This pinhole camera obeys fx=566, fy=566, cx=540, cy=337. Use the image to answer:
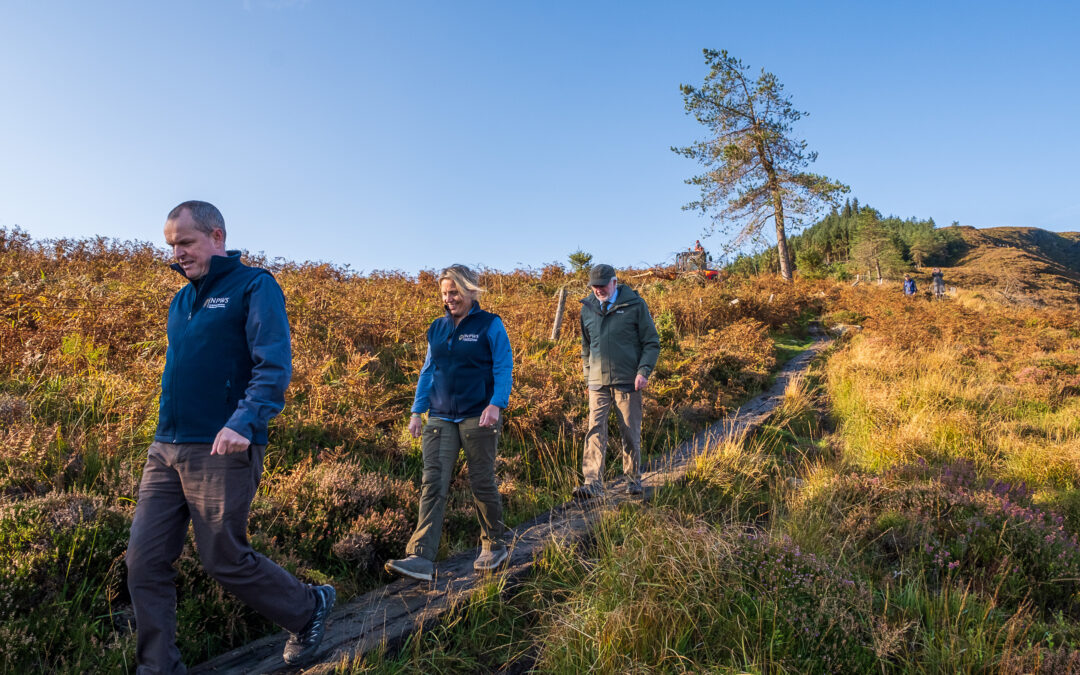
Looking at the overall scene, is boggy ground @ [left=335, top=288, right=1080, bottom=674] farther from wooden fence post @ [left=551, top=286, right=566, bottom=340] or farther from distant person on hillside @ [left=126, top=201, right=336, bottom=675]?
wooden fence post @ [left=551, top=286, right=566, bottom=340]

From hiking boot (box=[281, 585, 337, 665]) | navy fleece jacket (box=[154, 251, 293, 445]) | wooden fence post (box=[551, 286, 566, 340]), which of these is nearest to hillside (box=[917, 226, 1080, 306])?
wooden fence post (box=[551, 286, 566, 340])

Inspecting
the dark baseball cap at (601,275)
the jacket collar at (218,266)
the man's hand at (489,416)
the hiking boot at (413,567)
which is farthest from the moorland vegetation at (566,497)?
the dark baseball cap at (601,275)

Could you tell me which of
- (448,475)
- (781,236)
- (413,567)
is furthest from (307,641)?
(781,236)

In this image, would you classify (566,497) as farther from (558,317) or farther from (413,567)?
(558,317)

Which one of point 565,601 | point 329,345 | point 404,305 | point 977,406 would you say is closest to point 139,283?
point 329,345

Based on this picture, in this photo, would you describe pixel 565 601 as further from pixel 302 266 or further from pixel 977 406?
pixel 302 266

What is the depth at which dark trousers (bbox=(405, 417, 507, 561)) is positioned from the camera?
3.79 metres

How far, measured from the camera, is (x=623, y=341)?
18.4 ft

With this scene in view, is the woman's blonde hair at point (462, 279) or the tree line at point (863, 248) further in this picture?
the tree line at point (863, 248)

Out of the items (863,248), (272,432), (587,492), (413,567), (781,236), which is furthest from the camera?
(863,248)

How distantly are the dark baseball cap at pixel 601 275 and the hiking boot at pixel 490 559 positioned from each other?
271cm

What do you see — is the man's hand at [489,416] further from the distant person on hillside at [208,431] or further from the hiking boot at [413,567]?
the distant person on hillside at [208,431]

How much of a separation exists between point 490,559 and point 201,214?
2713 millimetres

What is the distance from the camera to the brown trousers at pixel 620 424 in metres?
5.60
